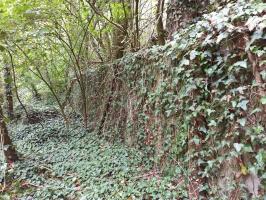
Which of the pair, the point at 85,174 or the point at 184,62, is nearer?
the point at 184,62

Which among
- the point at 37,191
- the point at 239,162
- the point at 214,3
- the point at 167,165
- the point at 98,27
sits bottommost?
the point at 37,191

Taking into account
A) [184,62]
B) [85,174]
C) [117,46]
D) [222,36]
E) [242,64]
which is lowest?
[85,174]

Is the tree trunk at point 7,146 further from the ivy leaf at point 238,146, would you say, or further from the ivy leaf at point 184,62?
the ivy leaf at point 238,146

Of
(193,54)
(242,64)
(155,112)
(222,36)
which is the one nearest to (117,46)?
(155,112)

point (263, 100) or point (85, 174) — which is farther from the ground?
point (263, 100)

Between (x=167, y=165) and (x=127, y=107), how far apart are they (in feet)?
6.52

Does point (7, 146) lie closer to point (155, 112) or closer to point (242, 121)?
point (155, 112)

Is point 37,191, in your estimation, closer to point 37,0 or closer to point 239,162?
point 239,162

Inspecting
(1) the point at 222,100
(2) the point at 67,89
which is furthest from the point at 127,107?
(2) the point at 67,89

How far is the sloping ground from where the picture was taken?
400cm

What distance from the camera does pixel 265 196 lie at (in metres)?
2.67

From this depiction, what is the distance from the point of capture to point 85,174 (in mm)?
5031

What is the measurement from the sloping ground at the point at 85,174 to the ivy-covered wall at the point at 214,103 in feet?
1.18

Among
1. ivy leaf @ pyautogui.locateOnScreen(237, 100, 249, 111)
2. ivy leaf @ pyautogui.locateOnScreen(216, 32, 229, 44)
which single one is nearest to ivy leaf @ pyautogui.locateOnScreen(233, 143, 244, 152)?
ivy leaf @ pyautogui.locateOnScreen(237, 100, 249, 111)
